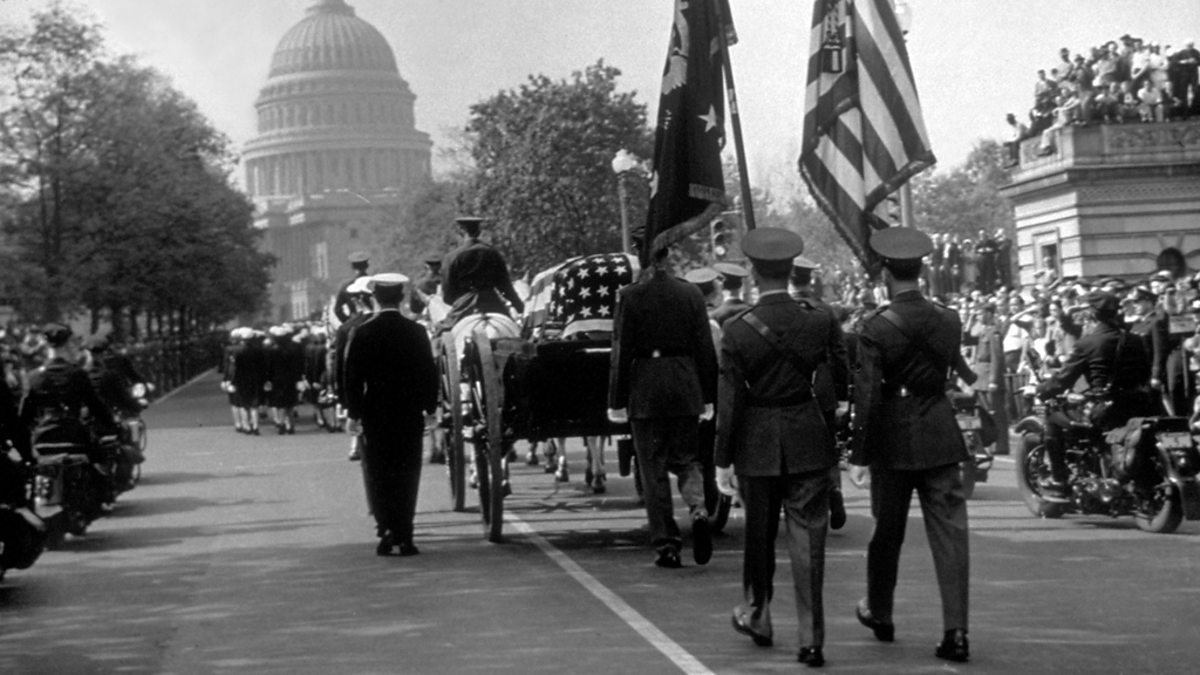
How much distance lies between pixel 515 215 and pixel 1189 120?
→ 1448 cm

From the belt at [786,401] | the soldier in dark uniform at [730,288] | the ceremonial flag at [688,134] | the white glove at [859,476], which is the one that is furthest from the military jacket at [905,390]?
the white glove at [859,476]

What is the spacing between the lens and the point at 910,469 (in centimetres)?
970

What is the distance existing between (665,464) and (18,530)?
13.8 feet

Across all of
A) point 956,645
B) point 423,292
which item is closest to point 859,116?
point 956,645

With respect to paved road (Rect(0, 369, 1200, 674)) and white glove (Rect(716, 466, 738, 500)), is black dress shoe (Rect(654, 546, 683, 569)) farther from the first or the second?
white glove (Rect(716, 466, 738, 500))

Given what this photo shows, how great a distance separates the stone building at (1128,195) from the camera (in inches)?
1692

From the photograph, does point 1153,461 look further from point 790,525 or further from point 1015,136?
point 1015,136

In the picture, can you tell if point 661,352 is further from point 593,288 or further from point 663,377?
point 593,288

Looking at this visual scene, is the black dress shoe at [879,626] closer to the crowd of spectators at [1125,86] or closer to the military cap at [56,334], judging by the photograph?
the military cap at [56,334]

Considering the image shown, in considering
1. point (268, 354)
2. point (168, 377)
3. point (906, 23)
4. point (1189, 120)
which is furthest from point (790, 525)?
point (168, 377)

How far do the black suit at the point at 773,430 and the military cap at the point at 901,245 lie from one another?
405mm

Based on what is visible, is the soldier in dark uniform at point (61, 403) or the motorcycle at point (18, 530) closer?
the motorcycle at point (18, 530)

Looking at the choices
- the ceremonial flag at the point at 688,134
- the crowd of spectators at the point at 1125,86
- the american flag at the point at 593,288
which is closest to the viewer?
the ceremonial flag at the point at 688,134

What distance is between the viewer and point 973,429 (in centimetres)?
1703
